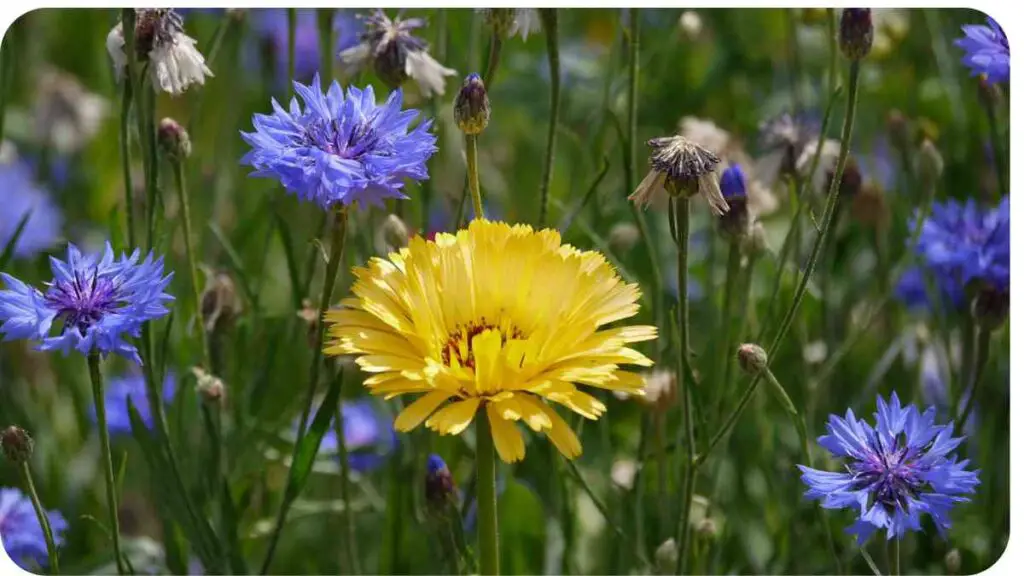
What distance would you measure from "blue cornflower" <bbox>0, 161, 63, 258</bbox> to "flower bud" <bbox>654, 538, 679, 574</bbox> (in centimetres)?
69

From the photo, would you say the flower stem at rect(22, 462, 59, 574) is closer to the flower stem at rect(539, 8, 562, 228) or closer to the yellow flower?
the yellow flower

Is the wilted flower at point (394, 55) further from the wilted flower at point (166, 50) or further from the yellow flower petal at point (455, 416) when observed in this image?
the yellow flower petal at point (455, 416)

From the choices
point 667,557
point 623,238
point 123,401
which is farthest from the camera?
point 123,401

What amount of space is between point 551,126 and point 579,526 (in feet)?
1.11

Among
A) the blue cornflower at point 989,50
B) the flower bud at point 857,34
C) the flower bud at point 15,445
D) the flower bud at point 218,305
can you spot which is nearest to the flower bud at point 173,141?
the flower bud at point 218,305

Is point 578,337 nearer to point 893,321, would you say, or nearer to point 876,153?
point 893,321

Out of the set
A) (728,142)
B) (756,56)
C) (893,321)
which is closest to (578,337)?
(728,142)

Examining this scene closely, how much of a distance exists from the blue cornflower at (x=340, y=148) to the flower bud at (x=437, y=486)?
18cm

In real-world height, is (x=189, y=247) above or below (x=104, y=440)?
above

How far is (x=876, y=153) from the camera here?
1524 millimetres

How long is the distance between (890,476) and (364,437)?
0.64 metres

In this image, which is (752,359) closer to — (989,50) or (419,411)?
(419,411)

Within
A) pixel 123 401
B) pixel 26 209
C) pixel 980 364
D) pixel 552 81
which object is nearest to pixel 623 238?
pixel 552 81

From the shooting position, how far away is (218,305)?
1.01 metres
